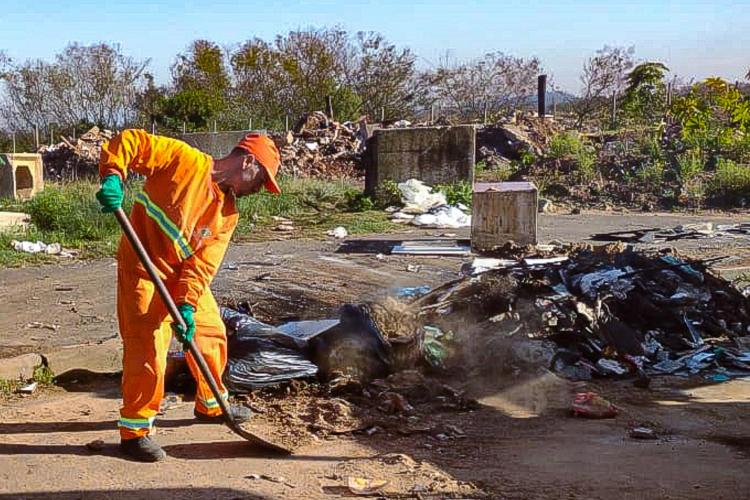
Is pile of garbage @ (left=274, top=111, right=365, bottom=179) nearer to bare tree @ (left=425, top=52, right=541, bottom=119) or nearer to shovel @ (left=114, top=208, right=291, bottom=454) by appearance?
bare tree @ (left=425, top=52, right=541, bottom=119)

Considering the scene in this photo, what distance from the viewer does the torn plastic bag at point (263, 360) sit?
509 cm

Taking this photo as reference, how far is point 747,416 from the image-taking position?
16.1ft

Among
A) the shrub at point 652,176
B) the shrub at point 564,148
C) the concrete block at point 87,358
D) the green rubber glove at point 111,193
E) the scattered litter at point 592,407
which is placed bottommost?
the scattered litter at point 592,407

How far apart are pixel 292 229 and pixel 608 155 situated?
27.8ft

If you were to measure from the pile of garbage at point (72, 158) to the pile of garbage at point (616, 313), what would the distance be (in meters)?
15.3

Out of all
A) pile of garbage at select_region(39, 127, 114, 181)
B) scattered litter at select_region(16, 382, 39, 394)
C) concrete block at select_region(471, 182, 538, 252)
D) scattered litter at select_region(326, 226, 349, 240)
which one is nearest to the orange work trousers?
scattered litter at select_region(16, 382, 39, 394)

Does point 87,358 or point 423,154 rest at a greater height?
point 423,154

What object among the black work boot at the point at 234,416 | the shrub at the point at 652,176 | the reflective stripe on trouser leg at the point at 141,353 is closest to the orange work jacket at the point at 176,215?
the reflective stripe on trouser leg at the point at 141,353

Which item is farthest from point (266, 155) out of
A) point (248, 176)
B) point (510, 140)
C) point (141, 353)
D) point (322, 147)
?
point (322, 147)

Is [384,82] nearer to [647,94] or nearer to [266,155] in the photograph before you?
[647,94]

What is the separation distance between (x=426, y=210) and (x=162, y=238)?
10.2 m

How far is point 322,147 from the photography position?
866 inches

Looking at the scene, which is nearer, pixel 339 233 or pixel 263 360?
pixel 263 360

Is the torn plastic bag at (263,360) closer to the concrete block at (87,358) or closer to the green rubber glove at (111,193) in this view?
the concrete block at (87,358)
